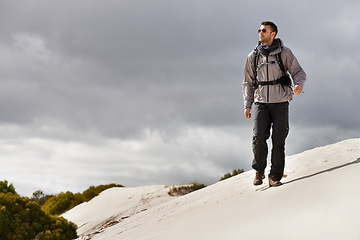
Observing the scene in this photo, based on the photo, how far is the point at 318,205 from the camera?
394 cm

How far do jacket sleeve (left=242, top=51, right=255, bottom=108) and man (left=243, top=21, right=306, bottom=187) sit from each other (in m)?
0.07

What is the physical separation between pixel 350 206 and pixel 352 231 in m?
0.50

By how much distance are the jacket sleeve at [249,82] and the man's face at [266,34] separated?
10.4 inches

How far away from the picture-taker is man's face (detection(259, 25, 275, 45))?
6129 millimetres

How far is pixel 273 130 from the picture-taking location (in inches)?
239

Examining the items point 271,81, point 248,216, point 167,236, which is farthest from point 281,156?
point 167,236

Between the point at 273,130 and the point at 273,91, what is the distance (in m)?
0.59

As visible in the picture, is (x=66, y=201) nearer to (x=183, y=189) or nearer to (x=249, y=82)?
(x=183, y=189)

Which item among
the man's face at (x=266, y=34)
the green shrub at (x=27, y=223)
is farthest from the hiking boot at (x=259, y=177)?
the green shrub at (x=27, y=223)

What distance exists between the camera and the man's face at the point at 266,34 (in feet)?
20.1

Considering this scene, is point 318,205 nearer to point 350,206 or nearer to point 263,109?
point 350,206

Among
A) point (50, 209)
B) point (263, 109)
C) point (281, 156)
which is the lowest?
point (281, 156)

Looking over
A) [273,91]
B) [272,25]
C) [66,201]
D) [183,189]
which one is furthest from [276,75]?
[66,201]

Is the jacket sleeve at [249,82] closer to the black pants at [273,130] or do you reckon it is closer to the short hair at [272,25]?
the black pants at [273,130]
